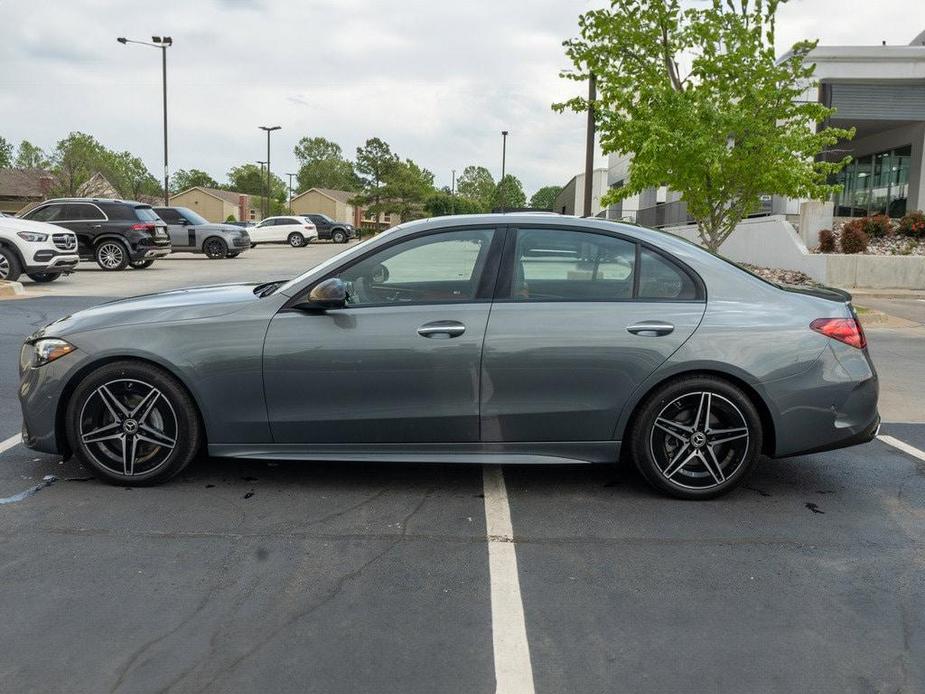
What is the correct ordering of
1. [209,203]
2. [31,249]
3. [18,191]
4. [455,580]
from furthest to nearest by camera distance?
[209,203]
[18,191]
[31,249]
[455,580]

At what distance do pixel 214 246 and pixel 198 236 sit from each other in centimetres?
61

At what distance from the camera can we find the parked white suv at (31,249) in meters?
16.8

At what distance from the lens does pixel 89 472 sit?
16.0 ft

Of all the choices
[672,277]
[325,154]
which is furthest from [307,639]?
[325,154]

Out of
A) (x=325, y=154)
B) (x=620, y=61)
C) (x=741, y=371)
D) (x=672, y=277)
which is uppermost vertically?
(x=325, y=154)

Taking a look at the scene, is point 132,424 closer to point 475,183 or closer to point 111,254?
point 111,254

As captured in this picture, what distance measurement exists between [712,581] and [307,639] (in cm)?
168

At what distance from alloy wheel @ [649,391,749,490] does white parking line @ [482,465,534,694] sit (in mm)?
907

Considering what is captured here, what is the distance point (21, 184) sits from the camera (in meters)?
78.6

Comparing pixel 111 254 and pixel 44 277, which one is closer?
pixel 44 277

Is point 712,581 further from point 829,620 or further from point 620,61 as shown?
point 620,61

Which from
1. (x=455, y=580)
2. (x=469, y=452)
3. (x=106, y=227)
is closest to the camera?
(x=455, y=580)

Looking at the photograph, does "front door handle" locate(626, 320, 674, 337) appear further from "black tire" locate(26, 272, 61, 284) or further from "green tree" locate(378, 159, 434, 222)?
"green tree" locate(378, 159, 434, 222)

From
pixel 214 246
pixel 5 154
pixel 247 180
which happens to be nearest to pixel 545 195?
pixel 247 180
